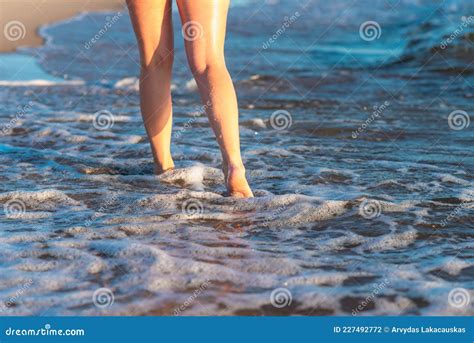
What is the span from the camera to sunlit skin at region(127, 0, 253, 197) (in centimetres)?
396

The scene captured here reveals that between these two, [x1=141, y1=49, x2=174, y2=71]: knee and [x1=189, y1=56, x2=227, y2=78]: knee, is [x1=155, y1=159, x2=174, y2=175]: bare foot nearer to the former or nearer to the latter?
[x1=141, y1=49, x2=174, y2=71]: knee

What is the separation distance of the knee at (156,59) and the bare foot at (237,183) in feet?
2.22

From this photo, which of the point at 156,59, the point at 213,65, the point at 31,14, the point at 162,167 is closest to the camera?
the point at 213,65

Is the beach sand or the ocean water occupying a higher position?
the beach sand

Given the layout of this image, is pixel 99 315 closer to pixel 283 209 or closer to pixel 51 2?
pixel 283 209

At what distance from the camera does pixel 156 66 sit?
4.32 m

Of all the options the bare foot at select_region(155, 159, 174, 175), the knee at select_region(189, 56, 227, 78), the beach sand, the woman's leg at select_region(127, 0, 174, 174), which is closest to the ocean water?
the bare foot at select_region(155, 159, 174, 175)

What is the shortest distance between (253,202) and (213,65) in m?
0.68

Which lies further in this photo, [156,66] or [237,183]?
[156,66]

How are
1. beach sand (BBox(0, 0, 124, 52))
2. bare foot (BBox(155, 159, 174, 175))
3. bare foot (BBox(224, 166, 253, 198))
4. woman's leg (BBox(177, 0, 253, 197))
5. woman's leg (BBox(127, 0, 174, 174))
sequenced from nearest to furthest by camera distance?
1. woman's leg (BBox(177, 0, 253, 197))
2. bare foot (BBox(224, 166, 253, 198))
3. woman's leg (BBox(127, 0, 174, 174))
4. bare foot (BBox(155, 159, 174, 175))
5. beach sand (BBox(0, 0, 124, 52))

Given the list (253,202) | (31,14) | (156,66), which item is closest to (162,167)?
(156,66)

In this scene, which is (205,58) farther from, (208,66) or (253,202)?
(253,202)

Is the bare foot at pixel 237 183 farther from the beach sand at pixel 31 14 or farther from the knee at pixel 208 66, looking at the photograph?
the beach sand at pixel 31 14

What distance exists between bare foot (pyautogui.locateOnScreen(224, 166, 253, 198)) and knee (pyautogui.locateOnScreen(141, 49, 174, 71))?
26.6 inches
